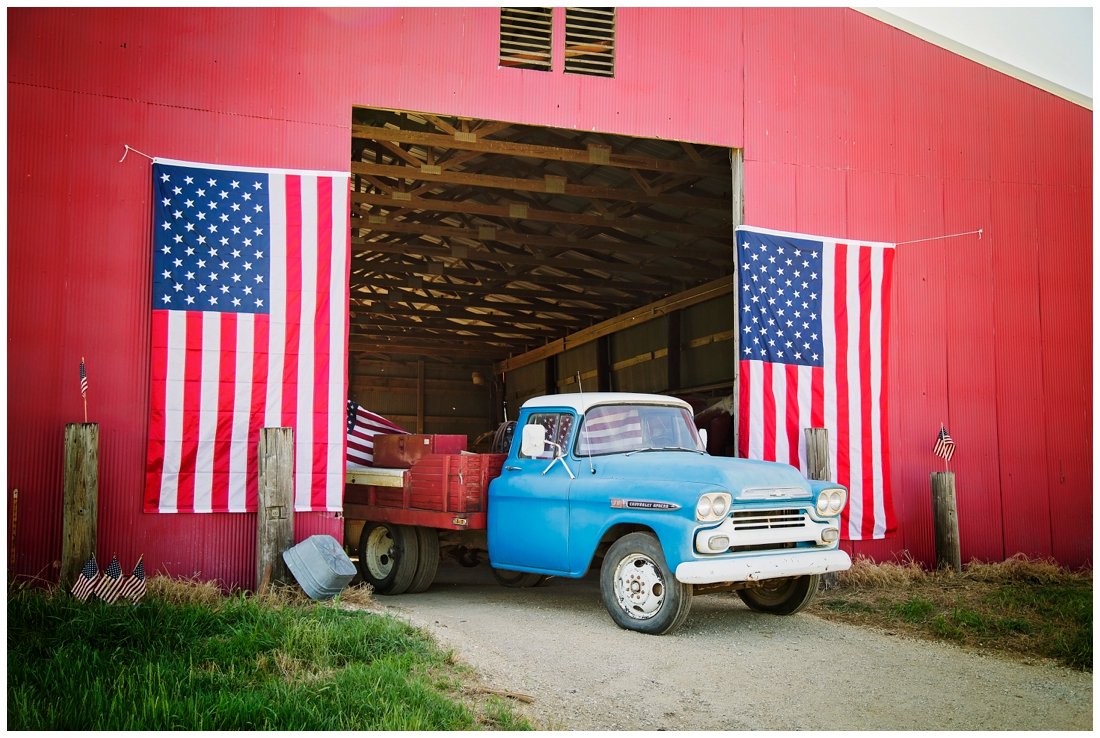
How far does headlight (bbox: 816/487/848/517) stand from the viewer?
311 inches

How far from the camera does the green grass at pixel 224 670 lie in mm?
4809

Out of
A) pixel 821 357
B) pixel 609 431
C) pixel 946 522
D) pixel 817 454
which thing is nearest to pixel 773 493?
pixel 609 431

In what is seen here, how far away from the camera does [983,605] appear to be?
8.78 meters

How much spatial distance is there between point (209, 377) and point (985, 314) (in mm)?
8807

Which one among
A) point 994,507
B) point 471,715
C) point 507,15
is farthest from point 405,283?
point 471,715

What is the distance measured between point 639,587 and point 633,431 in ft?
5.17

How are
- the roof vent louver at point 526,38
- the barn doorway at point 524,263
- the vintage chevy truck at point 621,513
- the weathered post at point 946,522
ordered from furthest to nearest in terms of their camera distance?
the barn doorway at point 524,263 → the weathered post at point 946,522 → the roof vent louver at point 526,38 → the vintage chevy truck at point 621,513

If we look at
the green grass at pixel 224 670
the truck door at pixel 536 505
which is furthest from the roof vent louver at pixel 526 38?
the green grass at pixel 224 670

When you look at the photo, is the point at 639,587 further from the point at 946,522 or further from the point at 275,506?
the point at 946,522

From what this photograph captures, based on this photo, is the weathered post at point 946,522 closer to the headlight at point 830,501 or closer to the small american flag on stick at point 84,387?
the headlight at point 830,501

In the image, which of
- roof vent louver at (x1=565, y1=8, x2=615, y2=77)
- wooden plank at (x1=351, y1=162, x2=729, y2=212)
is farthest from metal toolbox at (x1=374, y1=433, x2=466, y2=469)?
roof vent louver at (x1=565, y1=8, x2=615, y2=77)

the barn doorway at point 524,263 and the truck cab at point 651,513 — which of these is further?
the barn doorway at point 524,263

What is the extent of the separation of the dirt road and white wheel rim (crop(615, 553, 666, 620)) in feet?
0.85

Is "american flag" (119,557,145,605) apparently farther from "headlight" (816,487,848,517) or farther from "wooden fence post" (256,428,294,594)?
"headlight" (816,487,848,517)
